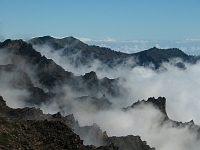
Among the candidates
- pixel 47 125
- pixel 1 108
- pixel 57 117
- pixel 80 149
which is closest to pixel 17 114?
pixel 1 108

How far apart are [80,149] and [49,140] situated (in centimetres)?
913

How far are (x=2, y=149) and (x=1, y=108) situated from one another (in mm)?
108366

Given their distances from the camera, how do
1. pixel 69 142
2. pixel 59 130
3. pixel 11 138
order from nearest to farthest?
pixel 11 138 → pixel 69 142 → pixel 59 130

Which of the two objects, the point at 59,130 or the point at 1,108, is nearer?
the point at 59,130

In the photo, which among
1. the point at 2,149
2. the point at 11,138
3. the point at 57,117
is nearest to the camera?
the point at 2,149

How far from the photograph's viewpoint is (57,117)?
196 metres

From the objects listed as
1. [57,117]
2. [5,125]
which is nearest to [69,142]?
[5,125]

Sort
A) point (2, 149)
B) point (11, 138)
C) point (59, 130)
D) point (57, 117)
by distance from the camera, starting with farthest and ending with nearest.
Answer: point (57, 117) → point (59, 130) → point (11, 138) → point (2, 149)

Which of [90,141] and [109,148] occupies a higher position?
[109,148]

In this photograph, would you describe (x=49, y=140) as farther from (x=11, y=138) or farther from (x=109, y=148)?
(x=109, y=148)

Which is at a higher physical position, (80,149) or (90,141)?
(80,149)

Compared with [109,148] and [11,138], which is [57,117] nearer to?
[109,148]

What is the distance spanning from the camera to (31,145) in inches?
3989

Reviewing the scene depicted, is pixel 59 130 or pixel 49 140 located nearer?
pixel 49 140
